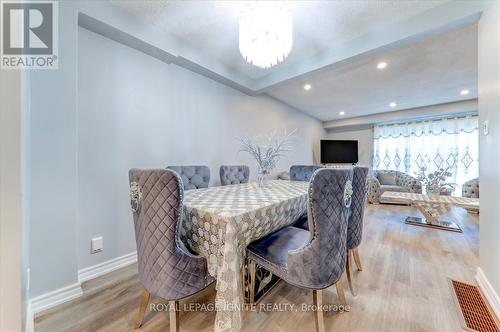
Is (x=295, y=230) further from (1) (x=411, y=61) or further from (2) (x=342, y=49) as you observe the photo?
(1) (x=411, y=61)

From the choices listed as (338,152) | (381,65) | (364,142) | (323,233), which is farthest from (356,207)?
(364,142)

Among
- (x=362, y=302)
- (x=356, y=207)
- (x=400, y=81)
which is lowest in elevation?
(x=362, y=302)

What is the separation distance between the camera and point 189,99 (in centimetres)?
256

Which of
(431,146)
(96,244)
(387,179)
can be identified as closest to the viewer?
(96,244)

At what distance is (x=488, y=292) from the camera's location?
4.63 ft

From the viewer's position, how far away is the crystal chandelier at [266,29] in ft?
4.78

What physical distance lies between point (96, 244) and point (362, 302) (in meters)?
2.28

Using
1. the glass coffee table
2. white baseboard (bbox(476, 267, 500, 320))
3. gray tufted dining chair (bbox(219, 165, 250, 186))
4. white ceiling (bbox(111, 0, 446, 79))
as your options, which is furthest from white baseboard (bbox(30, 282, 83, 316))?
the glass coffee table

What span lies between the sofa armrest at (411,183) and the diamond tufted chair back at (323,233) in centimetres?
496

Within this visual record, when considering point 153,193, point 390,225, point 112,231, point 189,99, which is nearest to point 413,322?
point 153,193

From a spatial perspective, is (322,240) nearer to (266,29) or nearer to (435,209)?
(266,29)

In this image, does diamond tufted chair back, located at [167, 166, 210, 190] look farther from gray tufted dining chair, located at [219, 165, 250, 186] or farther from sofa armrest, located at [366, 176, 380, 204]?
sofa armrest, located at [366, 176, 380, 204]

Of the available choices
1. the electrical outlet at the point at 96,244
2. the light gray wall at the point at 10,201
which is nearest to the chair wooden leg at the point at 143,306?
the light gray wall at the point at 10,201

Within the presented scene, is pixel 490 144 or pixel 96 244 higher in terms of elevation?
pixel 490 144
